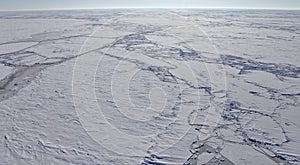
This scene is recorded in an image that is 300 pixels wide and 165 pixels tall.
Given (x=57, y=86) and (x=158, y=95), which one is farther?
(x=57, y=86)

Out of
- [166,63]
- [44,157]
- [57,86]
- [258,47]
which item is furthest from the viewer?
[258,47]

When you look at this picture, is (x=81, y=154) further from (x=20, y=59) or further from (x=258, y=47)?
(x=258, y=47)

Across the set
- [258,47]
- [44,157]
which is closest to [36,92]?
[44,157]

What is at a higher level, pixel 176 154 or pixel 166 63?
pixel 166 63

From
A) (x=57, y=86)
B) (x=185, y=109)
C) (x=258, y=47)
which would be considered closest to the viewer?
(x=185, y=109)

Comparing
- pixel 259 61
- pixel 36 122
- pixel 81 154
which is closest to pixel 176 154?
pixel 81 154

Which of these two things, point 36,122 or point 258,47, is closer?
point 36,122

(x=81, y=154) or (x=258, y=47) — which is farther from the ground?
(x=258, y=47)

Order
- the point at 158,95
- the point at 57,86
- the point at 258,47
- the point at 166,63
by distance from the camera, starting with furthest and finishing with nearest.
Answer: the point at 258,47, the point at 166,63, the point at 57,86, the point at 158,95

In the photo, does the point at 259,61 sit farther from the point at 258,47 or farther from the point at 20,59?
the point at 20,59
